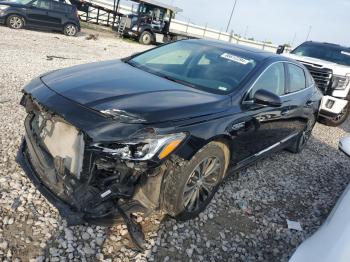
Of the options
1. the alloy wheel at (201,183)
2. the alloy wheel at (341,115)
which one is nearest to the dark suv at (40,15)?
the alloy wheel at (341,115)

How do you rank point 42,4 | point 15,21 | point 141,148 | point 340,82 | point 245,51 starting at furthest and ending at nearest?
point 42,4
point 15,21
point 340,82
point 245,51
point 141,148

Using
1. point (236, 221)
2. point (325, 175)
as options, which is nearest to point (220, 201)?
point (236, 221)

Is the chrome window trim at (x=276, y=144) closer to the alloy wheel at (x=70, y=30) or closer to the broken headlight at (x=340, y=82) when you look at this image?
the broken headlight at (x=340, y=82)

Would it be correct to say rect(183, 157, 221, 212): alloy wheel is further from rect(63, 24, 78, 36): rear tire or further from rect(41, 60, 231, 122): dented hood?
rect(63, 24, 78, 36): rear tire

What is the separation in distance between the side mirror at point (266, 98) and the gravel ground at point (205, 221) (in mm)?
1188

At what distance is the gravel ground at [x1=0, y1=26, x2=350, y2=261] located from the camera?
283cm

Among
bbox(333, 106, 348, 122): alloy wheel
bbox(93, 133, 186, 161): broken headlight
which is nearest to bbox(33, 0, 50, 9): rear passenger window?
bbox(333, 106, 348, 122): alloy wheel

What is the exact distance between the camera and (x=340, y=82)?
816 centimetres

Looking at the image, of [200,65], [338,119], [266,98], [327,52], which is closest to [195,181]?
[266,98]

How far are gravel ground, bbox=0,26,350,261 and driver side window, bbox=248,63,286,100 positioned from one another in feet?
3.98

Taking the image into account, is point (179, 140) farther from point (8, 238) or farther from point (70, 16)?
point (70, 16)

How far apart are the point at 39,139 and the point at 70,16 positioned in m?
14.7

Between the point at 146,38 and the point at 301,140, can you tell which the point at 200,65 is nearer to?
the point at 301,140

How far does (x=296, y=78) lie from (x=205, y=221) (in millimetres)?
2690
